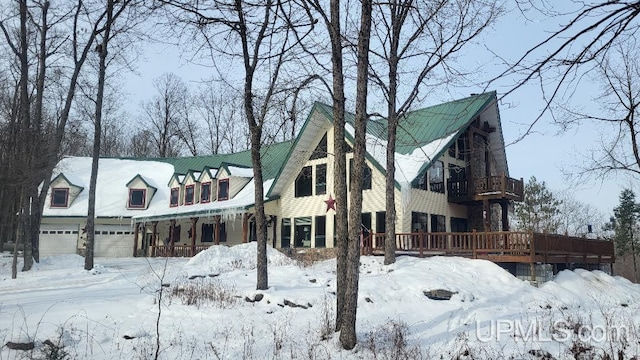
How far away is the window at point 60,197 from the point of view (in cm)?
3325

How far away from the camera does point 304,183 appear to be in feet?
88.1

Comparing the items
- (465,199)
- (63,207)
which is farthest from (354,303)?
(63,207)

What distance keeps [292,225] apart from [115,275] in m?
→ 11.3

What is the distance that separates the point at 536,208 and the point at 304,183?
2665cm

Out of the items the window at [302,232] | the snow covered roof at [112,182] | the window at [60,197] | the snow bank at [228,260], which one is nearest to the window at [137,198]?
the snow covered roof at [112,182]

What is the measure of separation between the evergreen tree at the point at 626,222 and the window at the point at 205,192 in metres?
37.8

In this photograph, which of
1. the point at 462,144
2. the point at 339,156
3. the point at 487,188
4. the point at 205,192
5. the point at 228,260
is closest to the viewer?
the point at 339,156

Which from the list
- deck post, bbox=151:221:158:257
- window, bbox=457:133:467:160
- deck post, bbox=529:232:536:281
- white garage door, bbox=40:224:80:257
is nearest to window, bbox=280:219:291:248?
deck post, bbox=151:221:158:257

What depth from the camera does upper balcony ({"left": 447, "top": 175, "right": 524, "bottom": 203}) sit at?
22656mm

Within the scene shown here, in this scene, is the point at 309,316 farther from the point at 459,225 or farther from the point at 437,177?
the point at 459,225

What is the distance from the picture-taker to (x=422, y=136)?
2466 cm

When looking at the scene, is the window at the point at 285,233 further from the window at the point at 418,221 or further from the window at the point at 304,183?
the window at the point at 418,221

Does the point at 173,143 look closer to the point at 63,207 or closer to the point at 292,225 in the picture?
the point at 63,207

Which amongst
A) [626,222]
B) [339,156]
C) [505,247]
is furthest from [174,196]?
[626,222]
